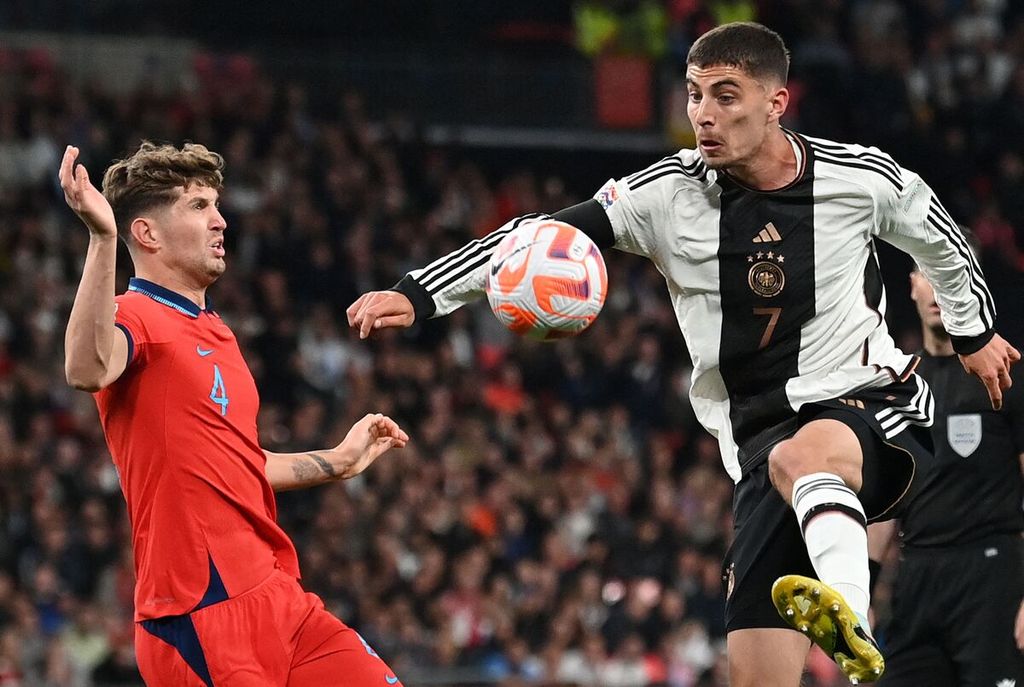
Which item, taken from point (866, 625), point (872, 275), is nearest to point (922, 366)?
point (872, 275)

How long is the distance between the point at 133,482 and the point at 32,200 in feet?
32.1

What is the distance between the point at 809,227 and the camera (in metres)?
5.20

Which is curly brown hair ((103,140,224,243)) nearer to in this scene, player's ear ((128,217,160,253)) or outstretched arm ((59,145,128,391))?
player's ear ((128,217,160,253))

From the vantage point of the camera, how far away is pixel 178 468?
15.8ft

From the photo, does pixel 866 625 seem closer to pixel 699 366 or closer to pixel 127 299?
pixel 699 366

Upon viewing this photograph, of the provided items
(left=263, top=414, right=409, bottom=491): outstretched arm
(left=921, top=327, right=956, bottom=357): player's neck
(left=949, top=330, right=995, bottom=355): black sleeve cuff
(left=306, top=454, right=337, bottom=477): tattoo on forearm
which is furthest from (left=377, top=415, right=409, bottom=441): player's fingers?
(left=921, top=327, right=956, bottom=357): player's neck

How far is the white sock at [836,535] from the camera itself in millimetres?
4691

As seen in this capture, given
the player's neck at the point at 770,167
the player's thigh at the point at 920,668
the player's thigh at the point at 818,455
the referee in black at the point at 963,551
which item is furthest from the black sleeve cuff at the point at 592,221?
the player's thigh at the point at 920,668

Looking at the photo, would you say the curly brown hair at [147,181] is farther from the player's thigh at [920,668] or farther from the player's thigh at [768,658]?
the player's thigh at [920,668]

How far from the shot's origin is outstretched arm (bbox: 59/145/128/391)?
175 inches

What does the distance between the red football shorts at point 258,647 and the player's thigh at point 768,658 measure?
109cm

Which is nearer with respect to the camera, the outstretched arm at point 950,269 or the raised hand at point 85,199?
the raised hand at point 85,199

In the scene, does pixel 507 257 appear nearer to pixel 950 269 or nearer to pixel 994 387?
pixel 950 269

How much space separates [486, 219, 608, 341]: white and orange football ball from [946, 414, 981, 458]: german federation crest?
2155 mm
